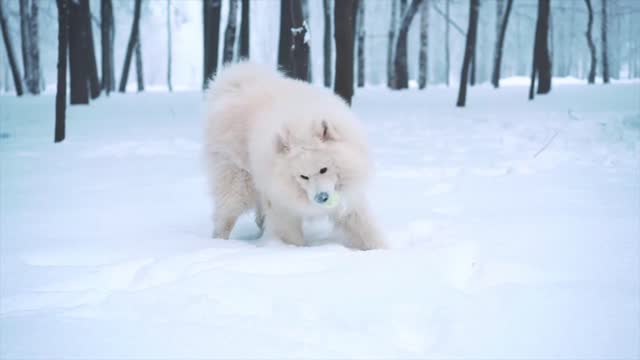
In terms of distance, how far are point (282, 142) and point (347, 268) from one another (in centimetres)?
108

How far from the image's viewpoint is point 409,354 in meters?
2.17

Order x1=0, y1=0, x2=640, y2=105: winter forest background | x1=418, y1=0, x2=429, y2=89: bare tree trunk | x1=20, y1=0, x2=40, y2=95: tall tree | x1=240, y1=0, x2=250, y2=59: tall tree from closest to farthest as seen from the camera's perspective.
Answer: x1=240, y1=0, x2=250, y2=59: tall tree, x1=20, y1=0, x2=40, y2=95: tall tree, x1=418, y1=0, x2=429, y2=89: bare tree trunk, x1=0, y1=0, x2=640, y2=105: winter forest background

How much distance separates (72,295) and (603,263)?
2.91m

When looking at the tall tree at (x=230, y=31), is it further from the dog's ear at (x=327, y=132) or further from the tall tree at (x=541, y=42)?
the dog's ear at (x=327, y=132)

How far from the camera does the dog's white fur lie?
3.78 meters

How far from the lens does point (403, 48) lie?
1995 centimetres

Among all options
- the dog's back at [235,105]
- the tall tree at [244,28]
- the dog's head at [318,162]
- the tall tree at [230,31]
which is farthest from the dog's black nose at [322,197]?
the tall tree at [244,28]

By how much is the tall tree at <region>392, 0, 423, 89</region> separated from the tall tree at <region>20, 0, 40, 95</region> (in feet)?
44.6

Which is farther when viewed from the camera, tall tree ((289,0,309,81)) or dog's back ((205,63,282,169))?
tall tree ((289,0,309,81))

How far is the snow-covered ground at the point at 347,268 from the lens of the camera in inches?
89.7

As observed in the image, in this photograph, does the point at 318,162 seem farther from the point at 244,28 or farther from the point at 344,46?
the point at 244,28

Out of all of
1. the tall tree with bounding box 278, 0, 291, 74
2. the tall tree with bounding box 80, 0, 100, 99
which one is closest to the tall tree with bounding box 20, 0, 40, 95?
the tall tree with bounding box 80, 0, 100, 99

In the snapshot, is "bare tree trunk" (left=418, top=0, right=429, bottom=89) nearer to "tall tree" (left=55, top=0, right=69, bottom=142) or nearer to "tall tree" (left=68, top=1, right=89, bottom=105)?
"tall tree" (left=68, top=1, right=89, bottom=105)

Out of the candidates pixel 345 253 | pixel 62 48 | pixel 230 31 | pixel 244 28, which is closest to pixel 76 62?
pixel 230 31
